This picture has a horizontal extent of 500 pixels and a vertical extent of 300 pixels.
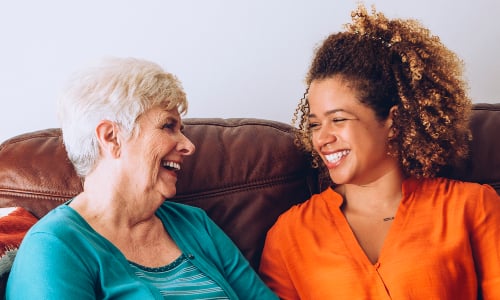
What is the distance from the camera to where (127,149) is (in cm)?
145

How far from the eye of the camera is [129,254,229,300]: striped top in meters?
1.42

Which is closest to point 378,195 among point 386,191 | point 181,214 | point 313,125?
point 386,191

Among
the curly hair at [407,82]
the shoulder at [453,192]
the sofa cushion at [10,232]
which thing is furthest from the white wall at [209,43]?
the shoulder at [453,192]

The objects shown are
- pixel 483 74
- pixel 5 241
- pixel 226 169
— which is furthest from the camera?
pixel 483 74

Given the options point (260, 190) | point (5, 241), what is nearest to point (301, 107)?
point (260, 190)

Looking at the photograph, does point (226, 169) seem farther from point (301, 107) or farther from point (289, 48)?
point (289, 48)

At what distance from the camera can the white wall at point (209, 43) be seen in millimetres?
1951

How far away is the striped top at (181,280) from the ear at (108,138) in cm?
25

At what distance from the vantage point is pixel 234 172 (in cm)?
179

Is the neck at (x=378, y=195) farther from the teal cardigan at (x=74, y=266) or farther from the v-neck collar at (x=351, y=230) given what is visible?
the teal cardigan at (x=74, y=266)

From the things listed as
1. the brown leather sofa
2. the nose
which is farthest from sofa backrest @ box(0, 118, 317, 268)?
the nose

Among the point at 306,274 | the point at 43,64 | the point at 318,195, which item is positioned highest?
the point at 43,64

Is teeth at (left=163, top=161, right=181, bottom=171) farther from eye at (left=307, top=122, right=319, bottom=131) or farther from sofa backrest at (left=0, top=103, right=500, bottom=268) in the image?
eye at (left=307, top=122, right=319, bottom=131)

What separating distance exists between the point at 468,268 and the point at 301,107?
670 mm
